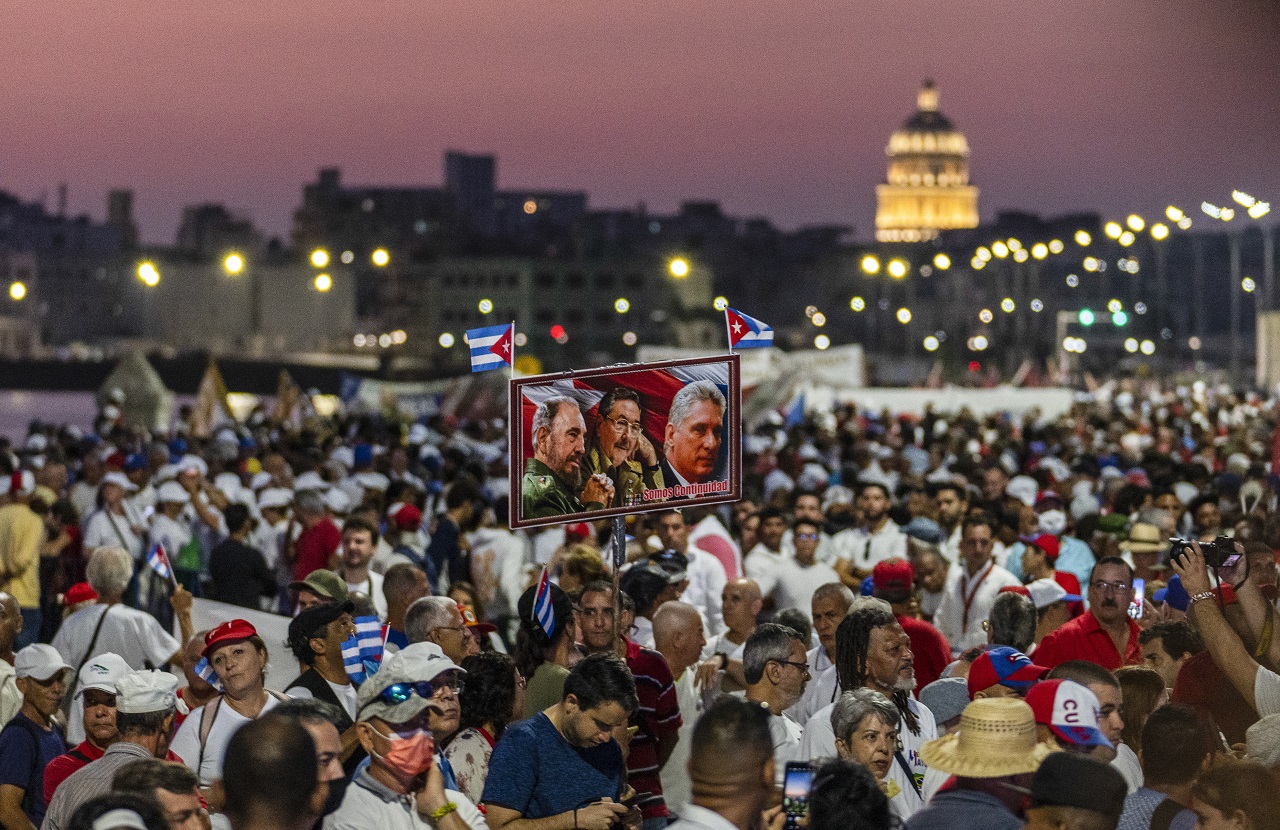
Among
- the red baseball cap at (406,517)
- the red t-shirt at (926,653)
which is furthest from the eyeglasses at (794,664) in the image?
the red baseball cap at (406,517)

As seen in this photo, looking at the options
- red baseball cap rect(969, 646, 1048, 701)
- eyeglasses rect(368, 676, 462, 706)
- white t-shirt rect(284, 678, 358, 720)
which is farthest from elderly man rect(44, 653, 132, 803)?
red baseball cap rect(969, 646, 1048, 701)

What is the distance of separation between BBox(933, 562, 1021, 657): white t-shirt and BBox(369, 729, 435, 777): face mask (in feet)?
16.9

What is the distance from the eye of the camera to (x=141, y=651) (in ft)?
30.1

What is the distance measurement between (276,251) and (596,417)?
515ft

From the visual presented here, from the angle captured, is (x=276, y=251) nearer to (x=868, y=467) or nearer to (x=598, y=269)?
(x=598, y=269)

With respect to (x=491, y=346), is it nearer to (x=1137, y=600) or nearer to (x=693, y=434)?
(x=693, y=434)

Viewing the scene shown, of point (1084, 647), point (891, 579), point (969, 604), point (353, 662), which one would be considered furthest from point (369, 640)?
point (969, 604)

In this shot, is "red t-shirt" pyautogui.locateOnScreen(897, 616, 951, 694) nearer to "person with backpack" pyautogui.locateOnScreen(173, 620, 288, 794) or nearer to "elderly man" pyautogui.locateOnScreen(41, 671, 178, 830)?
"person with backpack" pyautogui.locateOnScreen(173, 620, 288, 794)

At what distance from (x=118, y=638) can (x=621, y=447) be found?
8.80ft

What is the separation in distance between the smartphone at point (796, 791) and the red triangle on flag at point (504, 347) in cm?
407

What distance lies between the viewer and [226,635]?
6.86 meters

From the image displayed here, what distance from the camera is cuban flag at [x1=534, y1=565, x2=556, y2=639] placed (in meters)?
7.52

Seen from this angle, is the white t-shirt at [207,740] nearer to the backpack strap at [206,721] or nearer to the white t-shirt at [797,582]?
the backpack strap at [206,721]

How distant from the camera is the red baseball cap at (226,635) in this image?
22.4 ft
